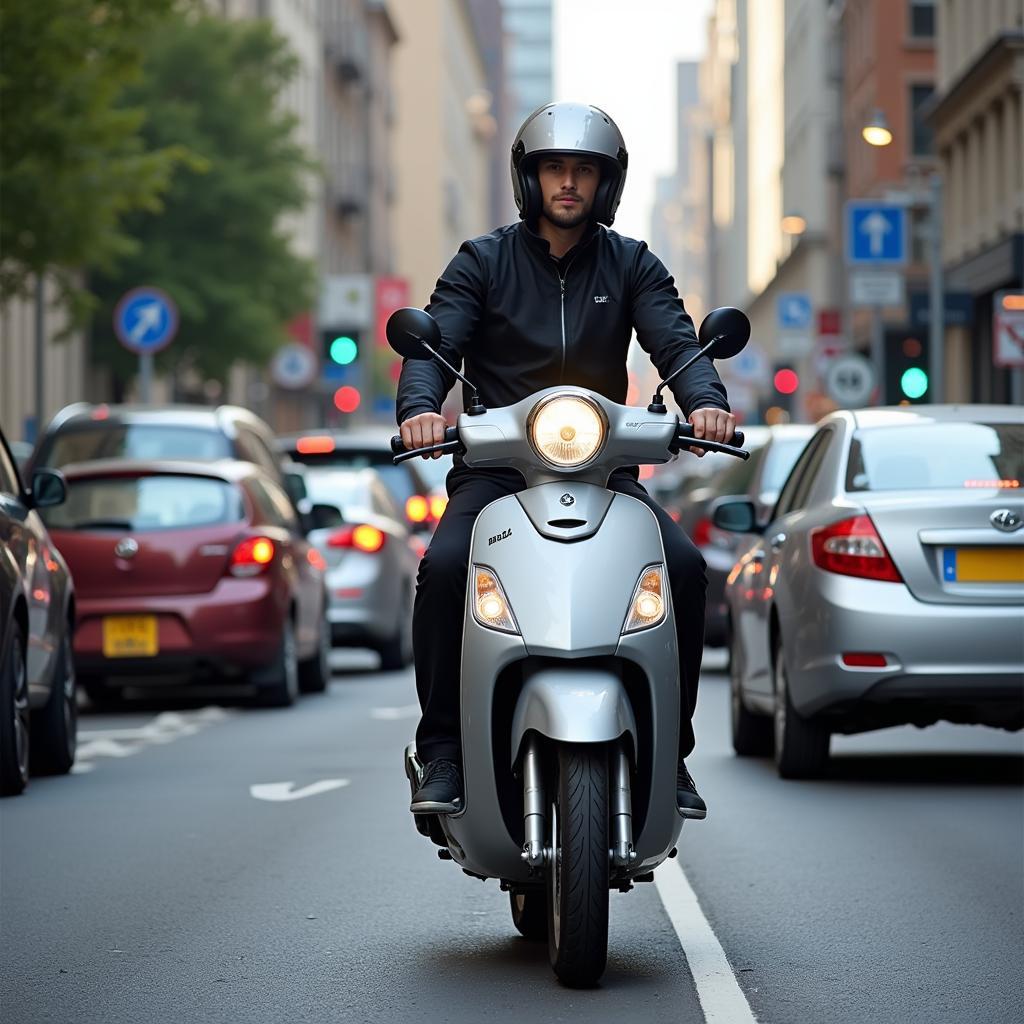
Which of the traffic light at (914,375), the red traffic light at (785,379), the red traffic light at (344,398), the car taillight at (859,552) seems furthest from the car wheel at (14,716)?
the red traffic light at (785,379)

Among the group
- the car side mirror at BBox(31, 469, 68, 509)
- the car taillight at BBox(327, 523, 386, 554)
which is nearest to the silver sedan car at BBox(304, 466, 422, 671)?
the car taillight at BBox(327, 523, 386, 554)

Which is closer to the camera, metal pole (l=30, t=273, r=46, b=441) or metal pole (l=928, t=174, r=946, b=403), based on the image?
metal pole (l=30, t=273, r=46, b=441)

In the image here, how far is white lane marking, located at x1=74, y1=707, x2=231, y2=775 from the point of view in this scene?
13.8m

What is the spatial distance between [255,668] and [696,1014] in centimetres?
1021

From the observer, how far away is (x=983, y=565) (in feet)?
36.8

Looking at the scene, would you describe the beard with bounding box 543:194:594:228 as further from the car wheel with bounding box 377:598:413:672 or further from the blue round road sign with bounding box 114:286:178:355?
the blue round road sign with bounding box 114:286:178:355

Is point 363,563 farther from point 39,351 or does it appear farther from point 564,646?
point 564,646

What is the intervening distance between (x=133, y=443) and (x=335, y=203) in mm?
65249

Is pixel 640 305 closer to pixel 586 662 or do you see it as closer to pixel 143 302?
pixel 586 662

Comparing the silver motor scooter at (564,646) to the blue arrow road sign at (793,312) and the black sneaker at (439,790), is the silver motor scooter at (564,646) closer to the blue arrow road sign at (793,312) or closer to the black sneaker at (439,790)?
the black sneaker at (439,790)

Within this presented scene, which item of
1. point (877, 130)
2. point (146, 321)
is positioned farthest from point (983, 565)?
point (877, 130)

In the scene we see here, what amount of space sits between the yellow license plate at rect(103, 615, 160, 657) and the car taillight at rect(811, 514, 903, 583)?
554 cm

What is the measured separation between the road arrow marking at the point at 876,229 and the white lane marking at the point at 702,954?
24.4 m

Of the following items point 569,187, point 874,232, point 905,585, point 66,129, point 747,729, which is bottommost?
point 747,729
